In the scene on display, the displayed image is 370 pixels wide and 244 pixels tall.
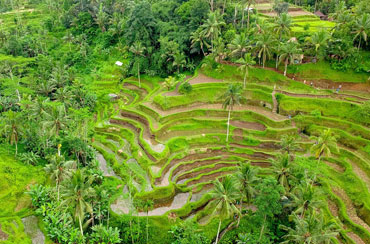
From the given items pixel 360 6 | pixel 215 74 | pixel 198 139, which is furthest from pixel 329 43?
pixel 198 139

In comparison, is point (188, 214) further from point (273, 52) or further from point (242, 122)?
point (273, 52)

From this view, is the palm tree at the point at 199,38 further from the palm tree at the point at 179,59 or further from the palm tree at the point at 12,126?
the palm tree at the point at 12,126

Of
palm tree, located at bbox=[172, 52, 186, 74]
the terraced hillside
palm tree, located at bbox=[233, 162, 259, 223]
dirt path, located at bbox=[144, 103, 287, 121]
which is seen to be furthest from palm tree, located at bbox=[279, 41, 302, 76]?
palm tree, located at bbox=[233, 162, 259, 223]

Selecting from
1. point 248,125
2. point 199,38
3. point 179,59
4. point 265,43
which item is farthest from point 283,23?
point 179,59

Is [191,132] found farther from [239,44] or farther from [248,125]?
[239,44]

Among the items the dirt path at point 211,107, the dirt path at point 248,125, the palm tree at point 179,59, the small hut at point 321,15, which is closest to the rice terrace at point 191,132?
the dirt path at point 248,125
